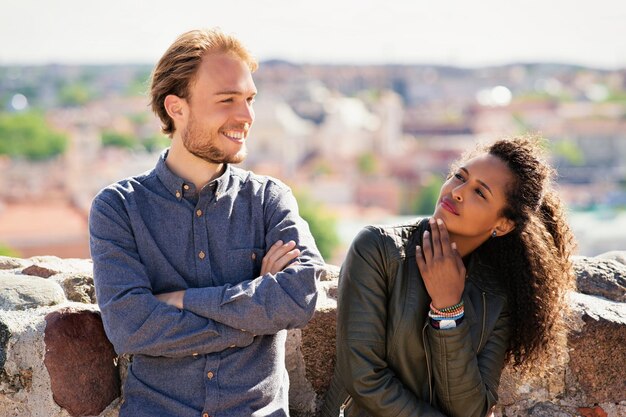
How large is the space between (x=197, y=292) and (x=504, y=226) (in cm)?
57

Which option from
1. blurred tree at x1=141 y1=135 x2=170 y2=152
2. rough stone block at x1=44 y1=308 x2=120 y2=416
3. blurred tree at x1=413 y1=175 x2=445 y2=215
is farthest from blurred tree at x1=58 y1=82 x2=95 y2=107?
rough stone block at x1=44 y1=308 x2=120 y2=416

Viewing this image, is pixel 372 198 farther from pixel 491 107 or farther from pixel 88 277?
pixel 88 277

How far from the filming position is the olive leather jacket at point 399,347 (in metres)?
1.54

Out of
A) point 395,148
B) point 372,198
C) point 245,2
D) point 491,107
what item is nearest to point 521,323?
point 372,198

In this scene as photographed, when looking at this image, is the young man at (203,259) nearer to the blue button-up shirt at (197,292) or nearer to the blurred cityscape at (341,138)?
the blue button-up shirt at (197,292)

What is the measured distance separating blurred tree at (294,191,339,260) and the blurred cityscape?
240 mm

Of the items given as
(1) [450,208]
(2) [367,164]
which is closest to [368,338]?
(1) [450,208]

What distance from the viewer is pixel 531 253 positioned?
5.59ft

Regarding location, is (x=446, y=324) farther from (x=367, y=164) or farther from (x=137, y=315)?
(x=367, y=164)

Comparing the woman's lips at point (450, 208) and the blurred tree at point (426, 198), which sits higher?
the woman's lips at point (450, 208)

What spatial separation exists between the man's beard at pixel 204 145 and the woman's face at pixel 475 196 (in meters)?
0.38

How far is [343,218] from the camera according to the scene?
4241cm

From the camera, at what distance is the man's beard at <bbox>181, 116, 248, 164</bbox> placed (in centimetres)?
161

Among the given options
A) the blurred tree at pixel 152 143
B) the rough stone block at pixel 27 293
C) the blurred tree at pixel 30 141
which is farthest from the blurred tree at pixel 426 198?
the rough stone block at pixel 27 293
